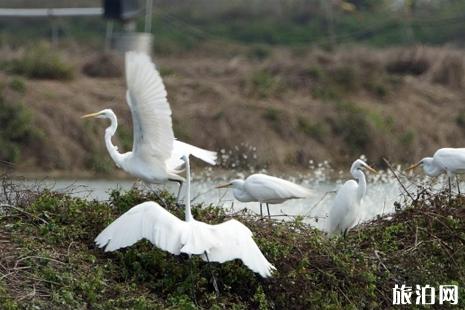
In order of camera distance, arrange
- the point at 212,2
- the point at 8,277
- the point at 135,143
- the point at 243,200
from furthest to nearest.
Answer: the point at 212,2, the point at 243,200, the point at 135,143, the point at 8,277

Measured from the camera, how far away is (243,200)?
999 cm

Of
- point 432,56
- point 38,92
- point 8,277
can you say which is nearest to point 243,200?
point 8,277

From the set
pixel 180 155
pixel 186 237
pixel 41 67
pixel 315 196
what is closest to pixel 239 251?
pixel 186 237

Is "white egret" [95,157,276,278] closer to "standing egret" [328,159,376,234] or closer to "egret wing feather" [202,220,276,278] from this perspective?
"egret wing feather" [202,220,276,278]

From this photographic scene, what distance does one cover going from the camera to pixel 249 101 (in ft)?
73.3

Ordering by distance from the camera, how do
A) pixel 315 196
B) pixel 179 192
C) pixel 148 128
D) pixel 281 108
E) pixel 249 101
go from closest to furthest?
pixel 148 128 < pixel 179 192 < pixel 315 196 < pixel 281 108 < pixel 249 101

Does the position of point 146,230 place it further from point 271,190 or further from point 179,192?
point 271,190

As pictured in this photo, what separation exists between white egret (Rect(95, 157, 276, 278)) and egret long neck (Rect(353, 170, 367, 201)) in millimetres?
2005

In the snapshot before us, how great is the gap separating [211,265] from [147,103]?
58.8 inches

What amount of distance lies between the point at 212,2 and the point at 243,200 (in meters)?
27.5

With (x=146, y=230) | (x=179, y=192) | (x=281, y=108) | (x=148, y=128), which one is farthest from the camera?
(x=281, y=108)

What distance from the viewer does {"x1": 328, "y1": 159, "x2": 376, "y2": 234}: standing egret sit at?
31.7ft

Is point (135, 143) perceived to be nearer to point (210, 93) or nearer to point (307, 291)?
point (307, 291)

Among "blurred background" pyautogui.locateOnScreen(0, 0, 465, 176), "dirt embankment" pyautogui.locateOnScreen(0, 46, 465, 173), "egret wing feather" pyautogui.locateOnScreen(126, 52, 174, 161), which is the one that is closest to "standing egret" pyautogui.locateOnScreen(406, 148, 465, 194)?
"egret wing feather" pyautogui.locateOnScreen(126, 52, 174, 161)
